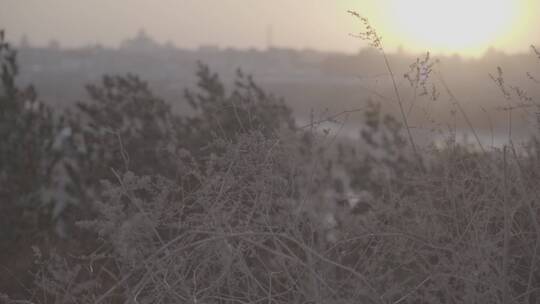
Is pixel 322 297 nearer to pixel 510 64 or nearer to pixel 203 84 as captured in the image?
pixel 510 64

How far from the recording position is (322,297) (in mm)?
2516

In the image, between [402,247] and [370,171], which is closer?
[402,247]

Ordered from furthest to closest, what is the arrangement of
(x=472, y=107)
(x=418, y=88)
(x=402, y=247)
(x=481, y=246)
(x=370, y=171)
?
(x=370, y=171) < (x=472, y=107) < (x=418, y=88) < (x=402, y=247) < (x=481, y=246)

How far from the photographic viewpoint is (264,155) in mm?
2998

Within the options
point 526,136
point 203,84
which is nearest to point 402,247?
point 526,136

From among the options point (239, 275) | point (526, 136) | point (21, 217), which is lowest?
point (21, 217)

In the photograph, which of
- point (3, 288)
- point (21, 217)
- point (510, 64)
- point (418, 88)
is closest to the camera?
A: point (418, 88)

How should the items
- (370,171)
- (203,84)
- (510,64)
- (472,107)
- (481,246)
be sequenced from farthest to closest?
(203,84)
(370,171)
(472,107)
(510,64)
(481,246)

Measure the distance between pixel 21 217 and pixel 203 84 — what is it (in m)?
2.89

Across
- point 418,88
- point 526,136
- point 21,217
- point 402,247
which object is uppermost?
point 418,88

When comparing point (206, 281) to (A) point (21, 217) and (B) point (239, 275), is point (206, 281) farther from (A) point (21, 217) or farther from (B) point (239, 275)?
(A) point (21, 217)

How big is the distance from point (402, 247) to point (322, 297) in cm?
54

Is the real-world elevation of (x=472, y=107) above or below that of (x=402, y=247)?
above

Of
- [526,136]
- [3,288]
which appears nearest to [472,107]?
[526,136]
